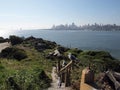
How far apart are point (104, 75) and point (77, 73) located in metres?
2.07

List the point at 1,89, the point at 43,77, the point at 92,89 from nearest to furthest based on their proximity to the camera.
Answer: the point at 92,89
the point at 1,89
the point at 43,77

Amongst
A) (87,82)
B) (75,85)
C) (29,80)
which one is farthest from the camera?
(75,85)

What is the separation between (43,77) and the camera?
57.9ft

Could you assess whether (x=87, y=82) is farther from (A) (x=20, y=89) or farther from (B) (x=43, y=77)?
(B) (x=43, y=77)

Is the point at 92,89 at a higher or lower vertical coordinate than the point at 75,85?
higher

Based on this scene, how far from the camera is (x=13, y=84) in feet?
40.2

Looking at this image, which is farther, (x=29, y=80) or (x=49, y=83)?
(x=49, y=83)

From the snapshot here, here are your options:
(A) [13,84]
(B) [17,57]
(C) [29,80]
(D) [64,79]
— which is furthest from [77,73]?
(B) [17,57]

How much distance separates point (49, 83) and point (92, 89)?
28.6 feet

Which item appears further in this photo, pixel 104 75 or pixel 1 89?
pixel 104 75

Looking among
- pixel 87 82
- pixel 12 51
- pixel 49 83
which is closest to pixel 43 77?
pixel 49 83

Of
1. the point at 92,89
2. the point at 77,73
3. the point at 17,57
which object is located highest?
the point at 92,89

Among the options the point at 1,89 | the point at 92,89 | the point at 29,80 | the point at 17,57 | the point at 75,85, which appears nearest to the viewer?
the point at 92,89

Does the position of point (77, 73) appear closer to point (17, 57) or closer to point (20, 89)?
point (20, 89)
